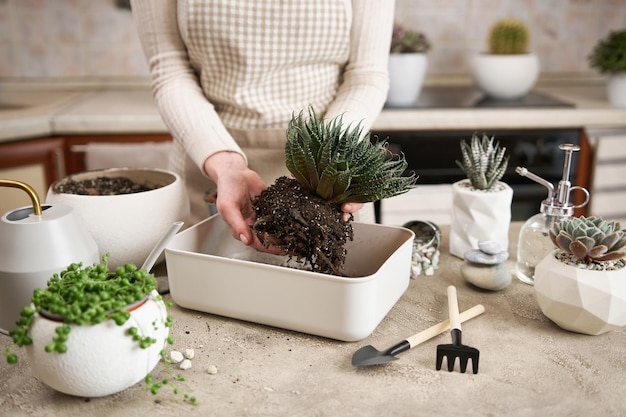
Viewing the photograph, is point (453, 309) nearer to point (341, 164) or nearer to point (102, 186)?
point (341, 164)

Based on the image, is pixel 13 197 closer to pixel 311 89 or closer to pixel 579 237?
pixel 311 89

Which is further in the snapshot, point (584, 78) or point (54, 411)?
point (584, 78)

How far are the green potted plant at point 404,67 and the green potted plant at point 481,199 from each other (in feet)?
4.04

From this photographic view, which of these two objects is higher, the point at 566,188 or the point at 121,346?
the point at 566,188

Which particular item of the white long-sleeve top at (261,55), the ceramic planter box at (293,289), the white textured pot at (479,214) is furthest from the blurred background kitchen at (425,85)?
the ceramic planter box at (293,289)

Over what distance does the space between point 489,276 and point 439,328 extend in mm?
181

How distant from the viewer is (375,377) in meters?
0.78

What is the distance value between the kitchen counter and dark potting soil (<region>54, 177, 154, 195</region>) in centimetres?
27

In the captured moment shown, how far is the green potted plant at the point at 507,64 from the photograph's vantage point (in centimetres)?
239

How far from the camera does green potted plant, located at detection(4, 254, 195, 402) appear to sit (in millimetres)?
672

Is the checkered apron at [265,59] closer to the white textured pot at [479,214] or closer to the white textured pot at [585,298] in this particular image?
the white textured pot at [479,214]

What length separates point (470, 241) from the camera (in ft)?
3.75

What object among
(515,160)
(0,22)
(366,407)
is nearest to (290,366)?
(366,407)

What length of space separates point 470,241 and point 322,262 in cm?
38
